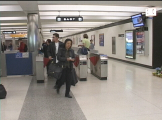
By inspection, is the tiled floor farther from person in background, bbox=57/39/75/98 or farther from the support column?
the support column

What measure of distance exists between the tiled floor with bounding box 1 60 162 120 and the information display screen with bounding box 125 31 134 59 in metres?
5.19

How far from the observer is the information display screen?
464 inches

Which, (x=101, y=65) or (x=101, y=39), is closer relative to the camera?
(x=101, y=65)

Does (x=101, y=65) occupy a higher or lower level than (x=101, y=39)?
lower

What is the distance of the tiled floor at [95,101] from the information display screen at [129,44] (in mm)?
5194

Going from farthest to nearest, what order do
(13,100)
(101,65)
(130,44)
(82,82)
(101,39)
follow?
(101,39)
(130,44)
(101,65)
(82,82)
(13,100)

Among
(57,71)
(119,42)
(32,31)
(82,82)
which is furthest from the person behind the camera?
(119,42)

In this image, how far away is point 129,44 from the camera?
12.2 metres

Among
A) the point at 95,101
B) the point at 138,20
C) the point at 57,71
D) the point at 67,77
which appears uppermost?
the point at 138,20

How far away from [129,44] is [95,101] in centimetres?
811

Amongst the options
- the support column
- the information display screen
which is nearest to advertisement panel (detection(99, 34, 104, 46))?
the information display screen

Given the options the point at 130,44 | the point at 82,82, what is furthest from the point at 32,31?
the point at 130,44

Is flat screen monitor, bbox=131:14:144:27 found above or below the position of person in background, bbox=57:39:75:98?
above

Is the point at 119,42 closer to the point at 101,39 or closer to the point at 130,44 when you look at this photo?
the point at 130,44
